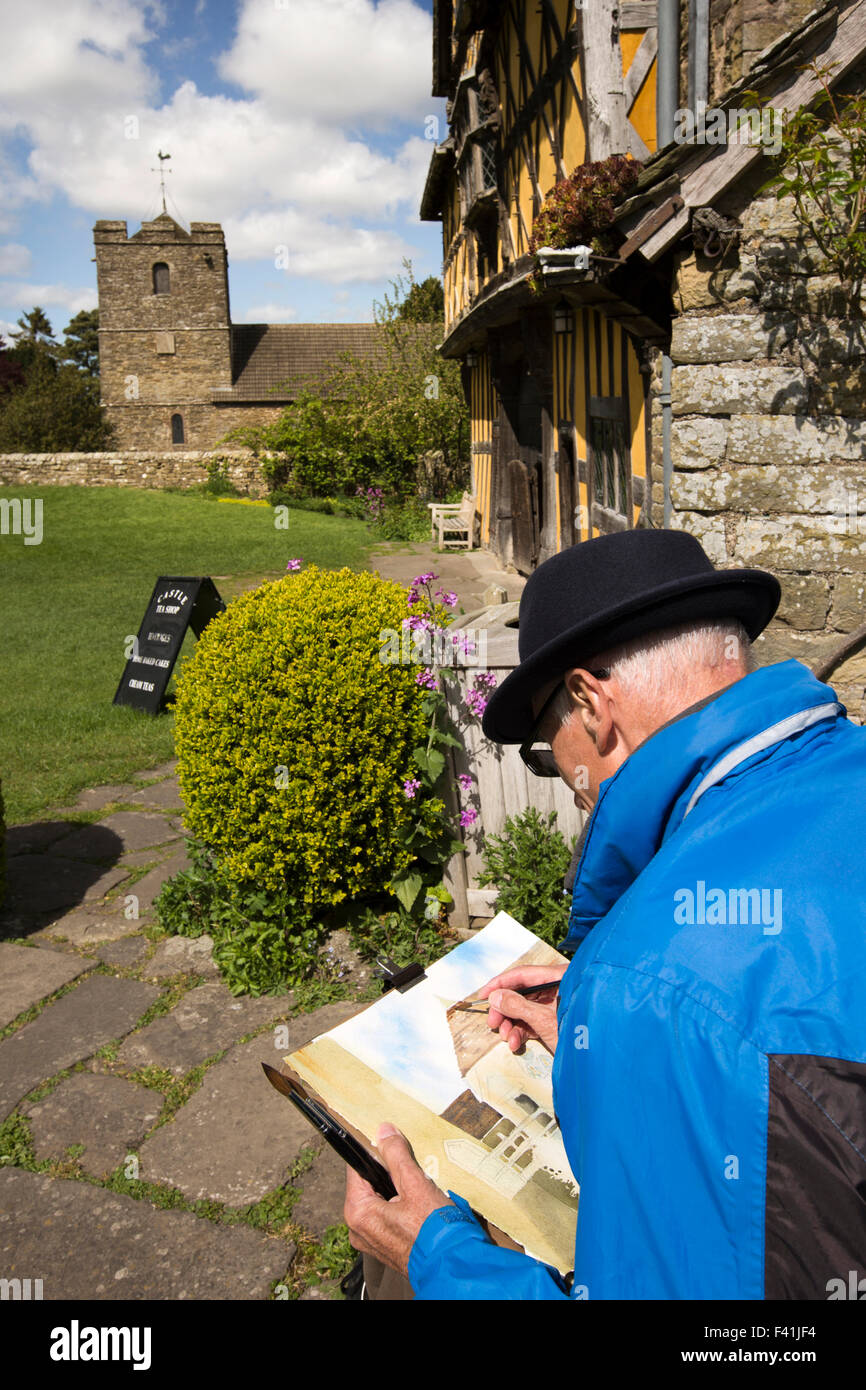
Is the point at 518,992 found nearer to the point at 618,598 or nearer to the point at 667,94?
the point at 618,598

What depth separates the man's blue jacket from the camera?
1.03 metres

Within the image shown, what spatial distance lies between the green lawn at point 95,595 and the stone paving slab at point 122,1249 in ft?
12.2

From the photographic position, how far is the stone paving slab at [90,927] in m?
4.79

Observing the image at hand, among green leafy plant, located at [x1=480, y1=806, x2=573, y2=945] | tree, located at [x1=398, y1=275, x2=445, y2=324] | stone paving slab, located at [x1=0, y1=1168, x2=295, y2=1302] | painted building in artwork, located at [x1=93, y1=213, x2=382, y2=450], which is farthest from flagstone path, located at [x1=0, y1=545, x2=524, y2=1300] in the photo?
painted building in artwork, located at [x1=93, y1=213, x2=382, y2=450]

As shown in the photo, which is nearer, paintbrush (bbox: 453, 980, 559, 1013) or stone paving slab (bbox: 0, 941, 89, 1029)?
paintbrush (bbox: 453, 980, 559, 1013)

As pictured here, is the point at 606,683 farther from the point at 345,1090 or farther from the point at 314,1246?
the point at 314,1246

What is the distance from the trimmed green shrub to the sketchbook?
1897 mm

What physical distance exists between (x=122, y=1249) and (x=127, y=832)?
352 cm

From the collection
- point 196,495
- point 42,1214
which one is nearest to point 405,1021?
point 42,1214

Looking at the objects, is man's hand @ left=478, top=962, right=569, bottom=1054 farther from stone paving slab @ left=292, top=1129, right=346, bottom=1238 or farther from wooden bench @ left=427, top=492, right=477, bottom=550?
wooden bench @ left=427, top=492, right=477, bottom=550

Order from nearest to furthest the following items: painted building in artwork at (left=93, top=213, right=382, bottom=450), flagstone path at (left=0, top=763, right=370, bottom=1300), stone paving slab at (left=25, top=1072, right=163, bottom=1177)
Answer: flagstone path at (left=0, top=763, right=370, bottom=1300)
stone paving slab at (left=25, top=1072, right=163, bottom=1177)
painted building in artwork at (left=93, top=213, right=382, bottom=450)

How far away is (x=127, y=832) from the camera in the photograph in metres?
6.12

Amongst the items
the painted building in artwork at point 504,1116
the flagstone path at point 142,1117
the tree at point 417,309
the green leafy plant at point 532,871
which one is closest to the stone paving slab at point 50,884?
the flagstone path at point 142,1117

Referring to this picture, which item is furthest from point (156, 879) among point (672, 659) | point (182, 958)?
point (672, 659)
